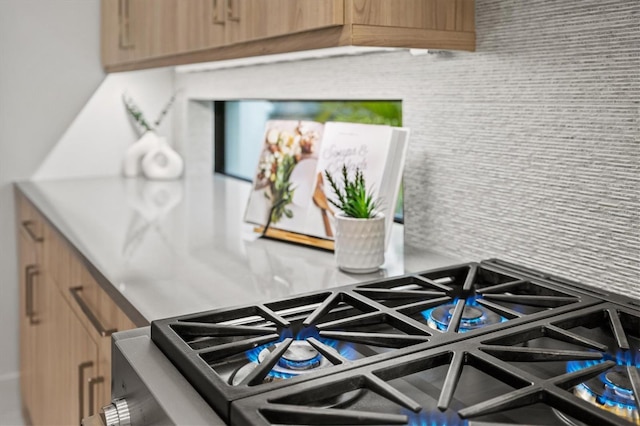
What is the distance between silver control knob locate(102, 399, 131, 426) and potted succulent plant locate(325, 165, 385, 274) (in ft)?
1.88

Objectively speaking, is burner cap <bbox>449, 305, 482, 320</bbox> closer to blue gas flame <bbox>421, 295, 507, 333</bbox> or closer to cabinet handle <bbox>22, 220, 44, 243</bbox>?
blue gas flame <bbox>421, 295, 507, 333</bbox>

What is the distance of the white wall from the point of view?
2.63 meters

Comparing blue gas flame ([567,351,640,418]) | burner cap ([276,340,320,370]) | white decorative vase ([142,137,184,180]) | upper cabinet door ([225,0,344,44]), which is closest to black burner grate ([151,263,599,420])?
burner cap ([276,340,320,370])

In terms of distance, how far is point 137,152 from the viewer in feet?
9.09

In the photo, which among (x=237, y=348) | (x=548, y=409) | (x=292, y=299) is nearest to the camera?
(x=548, y=409)

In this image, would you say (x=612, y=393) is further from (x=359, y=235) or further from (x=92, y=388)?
(x=92, y=388)

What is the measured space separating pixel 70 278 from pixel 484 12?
3.94 feet

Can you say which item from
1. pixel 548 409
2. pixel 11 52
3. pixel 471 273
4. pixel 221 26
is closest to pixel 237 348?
pixel 548 409

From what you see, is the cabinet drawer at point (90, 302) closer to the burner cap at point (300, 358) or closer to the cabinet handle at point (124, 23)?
the burner cap at point (300, 358)

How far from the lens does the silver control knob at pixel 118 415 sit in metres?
0.82

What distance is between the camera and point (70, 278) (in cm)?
174

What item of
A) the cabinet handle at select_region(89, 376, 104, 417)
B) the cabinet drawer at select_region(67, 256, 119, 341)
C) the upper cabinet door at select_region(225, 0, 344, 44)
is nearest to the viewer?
the upper cabinet door at select_region(225, 0, 344, 44)

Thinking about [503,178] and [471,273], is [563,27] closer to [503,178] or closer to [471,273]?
[503,178]

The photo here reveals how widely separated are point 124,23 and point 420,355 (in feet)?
6.54
